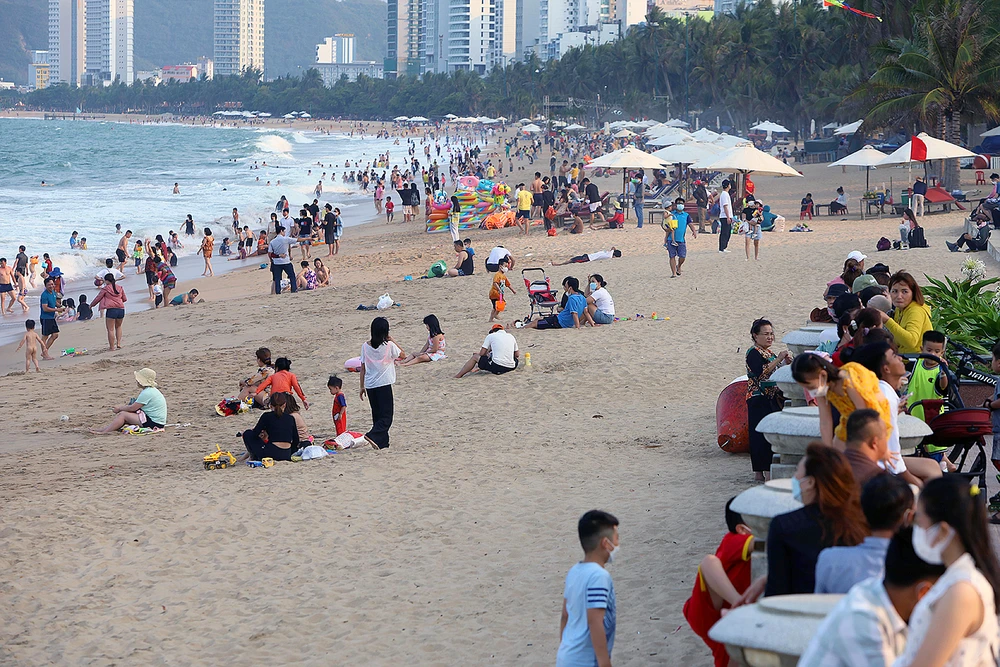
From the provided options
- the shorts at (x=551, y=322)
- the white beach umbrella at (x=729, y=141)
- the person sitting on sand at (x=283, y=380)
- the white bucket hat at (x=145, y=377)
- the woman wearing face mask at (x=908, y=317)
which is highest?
the white beach umbrella at (x=729, y=141)

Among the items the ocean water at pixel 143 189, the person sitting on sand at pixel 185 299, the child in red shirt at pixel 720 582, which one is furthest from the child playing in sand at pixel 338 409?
the ocean water at pixel 143 189

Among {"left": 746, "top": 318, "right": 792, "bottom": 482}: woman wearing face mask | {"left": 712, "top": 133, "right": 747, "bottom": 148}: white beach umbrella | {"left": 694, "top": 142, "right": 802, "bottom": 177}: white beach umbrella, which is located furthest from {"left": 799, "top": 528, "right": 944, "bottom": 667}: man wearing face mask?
{"left": 712, "top": 133, "right": 747, "bottom": 148}: white beach umbrella

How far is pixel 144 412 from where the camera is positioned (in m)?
11.2

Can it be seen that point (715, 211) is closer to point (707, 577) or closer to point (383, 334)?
point (383, 334)

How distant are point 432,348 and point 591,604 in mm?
9574

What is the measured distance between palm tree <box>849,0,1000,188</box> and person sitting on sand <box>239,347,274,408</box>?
20.6 metres

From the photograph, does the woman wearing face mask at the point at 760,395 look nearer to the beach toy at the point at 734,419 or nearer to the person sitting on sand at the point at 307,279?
the beach toy at the point at 734,419

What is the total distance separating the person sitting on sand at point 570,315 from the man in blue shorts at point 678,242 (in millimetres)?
3398

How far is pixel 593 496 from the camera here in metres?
7.49

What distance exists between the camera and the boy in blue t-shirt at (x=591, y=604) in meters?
3.94

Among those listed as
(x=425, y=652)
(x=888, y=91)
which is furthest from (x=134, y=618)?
(x=888, y=91)

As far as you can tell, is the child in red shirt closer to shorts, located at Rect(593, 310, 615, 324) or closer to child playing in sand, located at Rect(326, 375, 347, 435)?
child playing in sand, located at Rect(326, 375, 347, 435)

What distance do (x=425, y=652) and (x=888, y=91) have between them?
27.2 metres

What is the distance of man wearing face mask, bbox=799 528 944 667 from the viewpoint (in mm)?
2574
